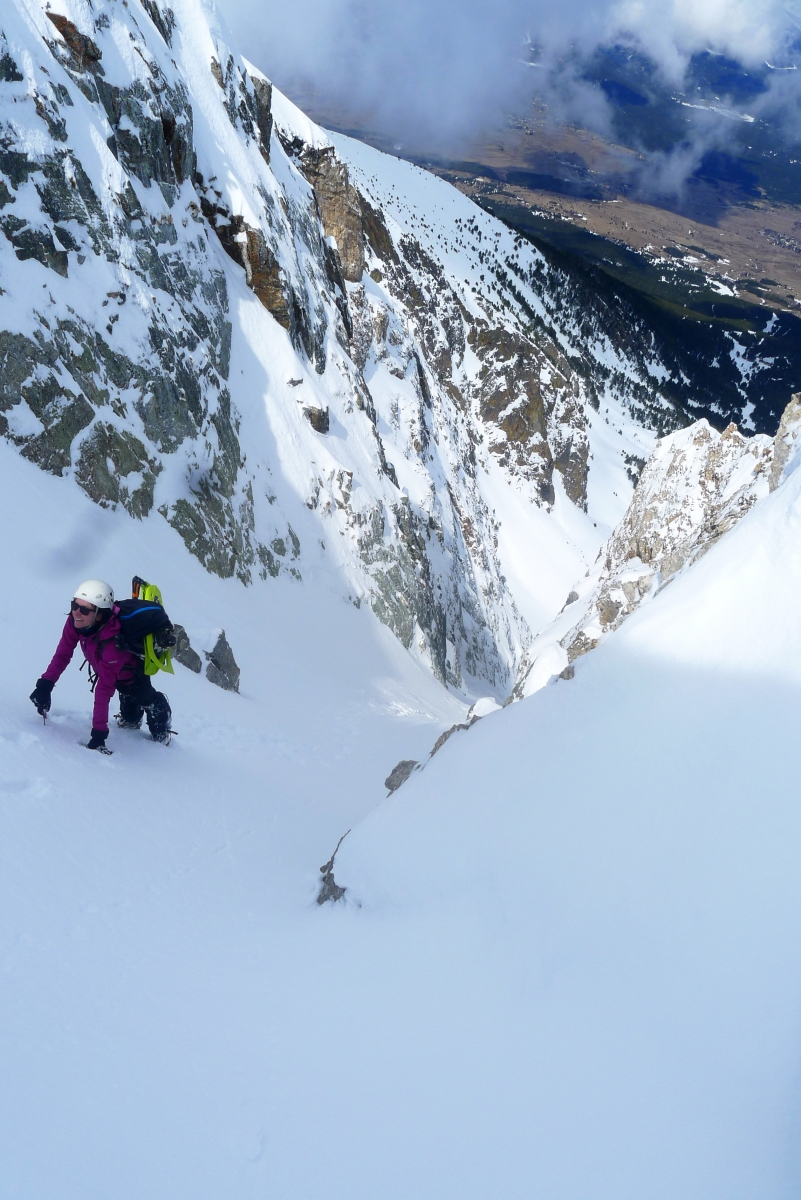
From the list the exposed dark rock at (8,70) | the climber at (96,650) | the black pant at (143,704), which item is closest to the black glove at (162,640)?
the climber at (96,650)

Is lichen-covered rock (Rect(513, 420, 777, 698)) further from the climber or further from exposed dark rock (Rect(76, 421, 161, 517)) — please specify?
the climber

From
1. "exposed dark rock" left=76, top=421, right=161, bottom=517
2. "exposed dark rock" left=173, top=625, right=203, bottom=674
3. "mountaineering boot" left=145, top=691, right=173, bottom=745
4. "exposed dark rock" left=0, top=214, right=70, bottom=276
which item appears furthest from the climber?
"exposed dark rock" left=0, top=214, right=70, bottom=276

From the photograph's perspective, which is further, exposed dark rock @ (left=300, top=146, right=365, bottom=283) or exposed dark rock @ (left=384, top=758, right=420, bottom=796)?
A: exposed dark rock @ (left=300, top=146, right=365, bottom=283)

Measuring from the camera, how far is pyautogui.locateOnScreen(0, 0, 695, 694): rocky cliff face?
1611 centimetres

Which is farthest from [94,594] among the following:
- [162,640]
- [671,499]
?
[671,499]

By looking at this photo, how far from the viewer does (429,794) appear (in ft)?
20.1

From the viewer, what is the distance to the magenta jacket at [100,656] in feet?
21.6

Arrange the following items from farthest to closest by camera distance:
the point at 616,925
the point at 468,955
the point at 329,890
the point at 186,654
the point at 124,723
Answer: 1. the point at 186,654
2. the point at 124,723
3. the point at 329,890
4. the point at 468,955
5. the point at 616,925

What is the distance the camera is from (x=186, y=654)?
1306 centimetres

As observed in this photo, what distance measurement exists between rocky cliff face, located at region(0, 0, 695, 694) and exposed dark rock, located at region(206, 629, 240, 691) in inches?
193

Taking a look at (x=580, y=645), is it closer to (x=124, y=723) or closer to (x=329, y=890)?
(x=124, y=723)

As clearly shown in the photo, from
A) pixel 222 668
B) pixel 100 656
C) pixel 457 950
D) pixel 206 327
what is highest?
pixel 206 327

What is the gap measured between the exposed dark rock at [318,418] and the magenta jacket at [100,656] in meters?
Answer: 21.2

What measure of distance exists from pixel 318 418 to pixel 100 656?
21.9 meters
